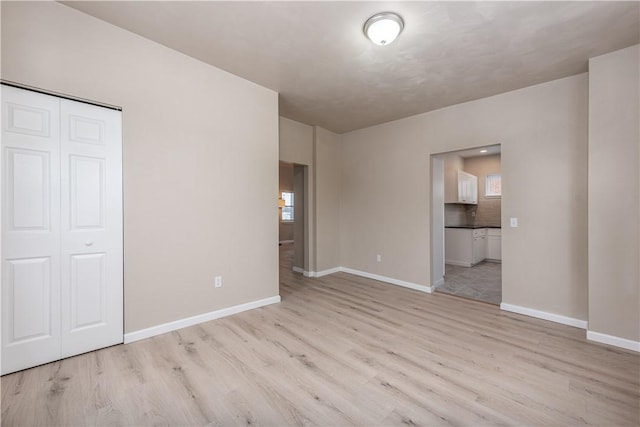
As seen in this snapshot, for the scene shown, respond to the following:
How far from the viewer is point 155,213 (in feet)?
8.73

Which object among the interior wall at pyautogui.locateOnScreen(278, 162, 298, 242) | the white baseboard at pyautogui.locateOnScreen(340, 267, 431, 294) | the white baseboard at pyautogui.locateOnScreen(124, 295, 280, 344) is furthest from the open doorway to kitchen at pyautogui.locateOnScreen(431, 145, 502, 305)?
the interior wall at pyautogui.locateOnScreen(278, 162, 298, 242)

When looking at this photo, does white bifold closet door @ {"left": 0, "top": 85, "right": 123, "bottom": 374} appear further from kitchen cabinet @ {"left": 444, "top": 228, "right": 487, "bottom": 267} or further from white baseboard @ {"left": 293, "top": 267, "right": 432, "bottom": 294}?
kitchen cabinet @ {"left": 444, "top": 228, "right": 487, "bottom": 267}

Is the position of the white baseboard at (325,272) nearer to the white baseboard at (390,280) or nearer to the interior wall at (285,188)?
the white baseboard at (390,280)

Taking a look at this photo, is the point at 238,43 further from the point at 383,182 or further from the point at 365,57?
the point at 383,182

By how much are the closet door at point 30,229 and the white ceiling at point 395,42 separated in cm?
100

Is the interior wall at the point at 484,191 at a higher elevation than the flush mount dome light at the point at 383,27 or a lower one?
lower

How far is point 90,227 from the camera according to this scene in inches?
92.0

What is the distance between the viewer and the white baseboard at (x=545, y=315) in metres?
3.02

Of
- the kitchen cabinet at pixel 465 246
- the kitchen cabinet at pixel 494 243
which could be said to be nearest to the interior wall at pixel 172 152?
the kitchen cabinet at pixel 465 246

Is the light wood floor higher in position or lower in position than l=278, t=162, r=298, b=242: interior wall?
lower

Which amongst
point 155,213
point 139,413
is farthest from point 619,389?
point 155,213

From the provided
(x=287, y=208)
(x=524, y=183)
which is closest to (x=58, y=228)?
(x=524, y=183)

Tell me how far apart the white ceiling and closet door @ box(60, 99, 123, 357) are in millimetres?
959

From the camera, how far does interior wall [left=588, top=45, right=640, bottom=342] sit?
2.51 m
